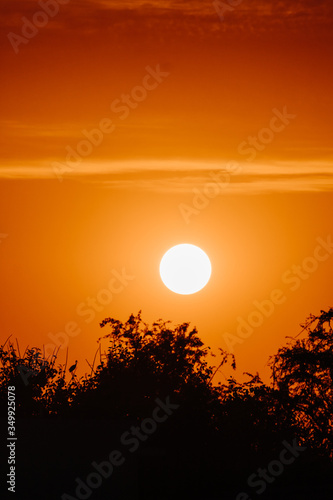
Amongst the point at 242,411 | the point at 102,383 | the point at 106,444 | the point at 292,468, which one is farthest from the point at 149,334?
the point at 106,444

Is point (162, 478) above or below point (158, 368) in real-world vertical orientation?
below

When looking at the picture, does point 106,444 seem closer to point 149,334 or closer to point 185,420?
point 185,420

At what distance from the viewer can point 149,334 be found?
51.3 m

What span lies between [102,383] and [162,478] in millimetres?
13144

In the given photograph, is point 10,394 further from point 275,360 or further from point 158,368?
point 275,360

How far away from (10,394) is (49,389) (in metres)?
2.60

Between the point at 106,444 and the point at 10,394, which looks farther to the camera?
the point at 10,394

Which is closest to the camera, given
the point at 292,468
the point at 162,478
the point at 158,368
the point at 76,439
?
the point at 76,439

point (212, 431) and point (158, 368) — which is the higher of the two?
point (158, 368)

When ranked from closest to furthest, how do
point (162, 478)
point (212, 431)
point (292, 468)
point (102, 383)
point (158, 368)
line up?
point (162, 478), point (292, 468), point (212, 431), point (102, 383), point (158, 368)

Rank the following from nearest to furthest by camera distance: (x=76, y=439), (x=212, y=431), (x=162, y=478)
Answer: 1. (x=76, y=439)
2. (x=162, y=478)
3. (x=212, y=431)

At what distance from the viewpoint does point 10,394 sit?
1793 inches

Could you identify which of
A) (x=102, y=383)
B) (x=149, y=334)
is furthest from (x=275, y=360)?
(x=149, y=334)

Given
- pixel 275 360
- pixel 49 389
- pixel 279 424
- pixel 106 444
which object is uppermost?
pixel 49 389
